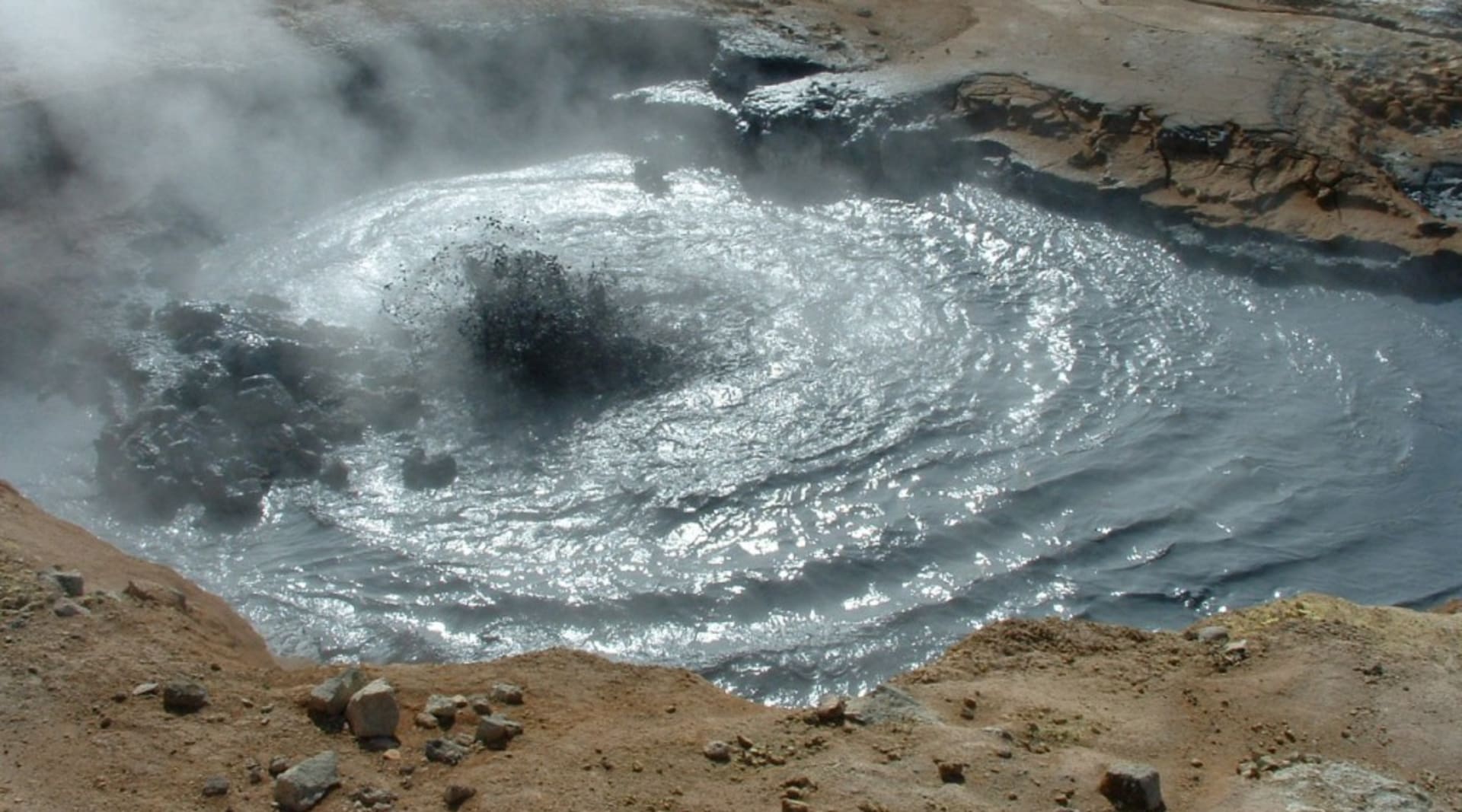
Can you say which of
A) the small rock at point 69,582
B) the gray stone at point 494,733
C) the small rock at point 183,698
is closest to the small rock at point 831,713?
the gray stone at point 494,733

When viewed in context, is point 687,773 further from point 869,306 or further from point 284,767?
point 869,306

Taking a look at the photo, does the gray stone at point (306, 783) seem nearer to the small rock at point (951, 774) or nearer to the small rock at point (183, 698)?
the small rock at point (183, 698)

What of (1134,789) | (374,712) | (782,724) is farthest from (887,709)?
(374,712)

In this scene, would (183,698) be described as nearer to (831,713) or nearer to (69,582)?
(69,582)

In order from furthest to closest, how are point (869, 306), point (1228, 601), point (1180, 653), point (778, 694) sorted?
point (869, 306)
point (1228, 601)
point (778, 694)
point (1180, 653)

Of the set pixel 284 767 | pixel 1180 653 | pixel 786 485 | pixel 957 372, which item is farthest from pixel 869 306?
pixel 284 767

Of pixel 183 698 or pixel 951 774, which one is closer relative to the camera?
pixel 951 774
